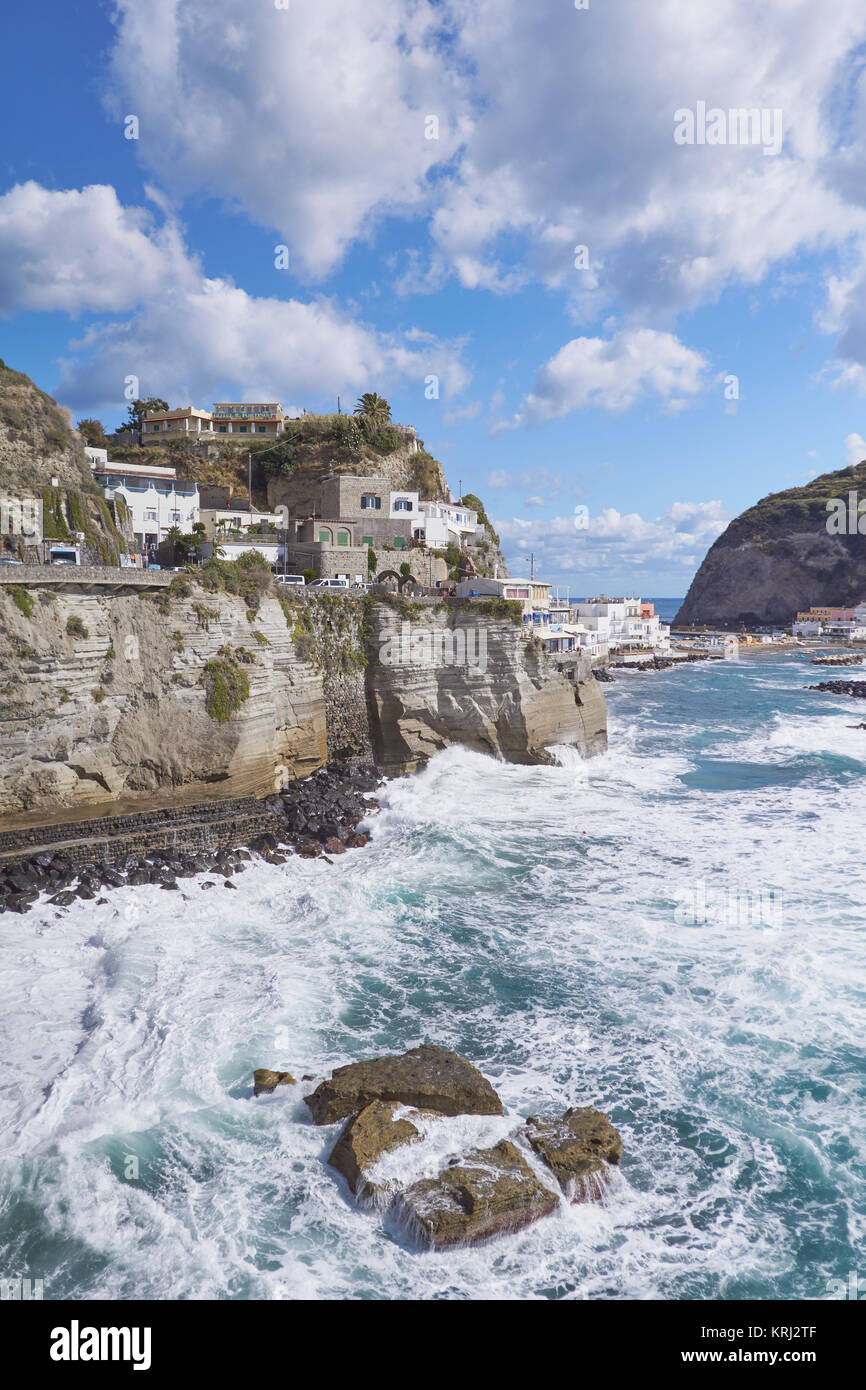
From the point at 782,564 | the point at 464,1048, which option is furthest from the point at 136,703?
the point at 782,564

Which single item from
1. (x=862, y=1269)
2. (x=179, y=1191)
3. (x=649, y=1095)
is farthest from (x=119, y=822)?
(x=862, y=1269)

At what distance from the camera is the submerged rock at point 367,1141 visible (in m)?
10.1

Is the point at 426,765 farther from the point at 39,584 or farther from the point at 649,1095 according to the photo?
the point at 649,1095

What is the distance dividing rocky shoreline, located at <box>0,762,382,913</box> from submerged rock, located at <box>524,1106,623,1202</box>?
11479mm

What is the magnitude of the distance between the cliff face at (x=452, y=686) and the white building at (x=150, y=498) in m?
18.9

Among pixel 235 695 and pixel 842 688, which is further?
pixel 842 688

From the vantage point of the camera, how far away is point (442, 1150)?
1059 cm

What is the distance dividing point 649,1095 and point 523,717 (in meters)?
21.3

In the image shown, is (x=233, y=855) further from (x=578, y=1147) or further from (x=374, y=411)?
(x=374, y=411)

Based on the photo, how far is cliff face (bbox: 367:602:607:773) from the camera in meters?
31.8

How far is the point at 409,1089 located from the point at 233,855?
11755 mm

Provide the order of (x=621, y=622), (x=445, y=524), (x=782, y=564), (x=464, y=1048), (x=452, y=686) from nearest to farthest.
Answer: (x=464, y=1048), (x=452, y=686), (x=445, y=524), (x=621, y=622), (x=782, y=564)

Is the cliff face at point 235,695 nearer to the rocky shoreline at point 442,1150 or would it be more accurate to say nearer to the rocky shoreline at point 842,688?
the rocky shoreline at point 442,1150

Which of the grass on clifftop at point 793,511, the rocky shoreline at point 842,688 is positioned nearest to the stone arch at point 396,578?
the rocky shoreline at point 842,688
